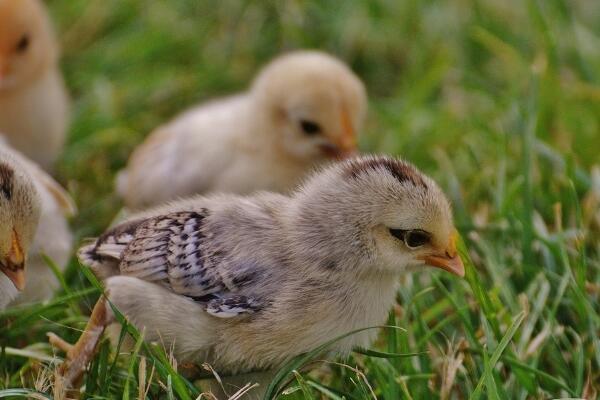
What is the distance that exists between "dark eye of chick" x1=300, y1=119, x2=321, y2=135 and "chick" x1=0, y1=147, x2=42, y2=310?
1571 millimetres

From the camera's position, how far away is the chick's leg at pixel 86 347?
3111 millimetres

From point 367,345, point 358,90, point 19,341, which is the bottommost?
point 19,341

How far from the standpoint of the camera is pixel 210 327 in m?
2.98

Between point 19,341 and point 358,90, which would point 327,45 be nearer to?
point 358,90

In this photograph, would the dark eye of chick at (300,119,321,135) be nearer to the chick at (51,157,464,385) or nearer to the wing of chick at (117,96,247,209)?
the wing of chick at (117,96,247,209)

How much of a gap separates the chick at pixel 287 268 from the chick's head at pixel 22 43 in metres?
1.93

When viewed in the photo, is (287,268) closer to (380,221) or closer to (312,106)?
(380,221)

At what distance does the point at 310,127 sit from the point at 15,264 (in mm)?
1734

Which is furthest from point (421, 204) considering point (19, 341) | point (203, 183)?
point (203, 183)

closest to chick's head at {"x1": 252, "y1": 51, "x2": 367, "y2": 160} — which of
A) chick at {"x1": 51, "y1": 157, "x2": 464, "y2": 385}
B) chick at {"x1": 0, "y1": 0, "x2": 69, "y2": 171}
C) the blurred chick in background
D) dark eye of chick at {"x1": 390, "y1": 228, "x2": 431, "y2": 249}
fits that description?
chick at {"x1": 0, "y1": 0, "x2": 69, "y2": 171}

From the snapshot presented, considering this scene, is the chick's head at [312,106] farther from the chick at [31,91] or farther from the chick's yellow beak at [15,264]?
the chick's yellow beak at [15,264]

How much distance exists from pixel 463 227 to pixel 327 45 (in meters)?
2.20

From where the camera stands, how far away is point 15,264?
3055mm

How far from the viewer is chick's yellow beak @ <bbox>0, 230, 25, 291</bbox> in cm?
305
